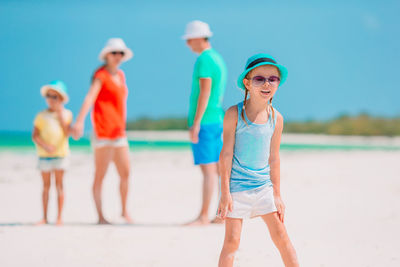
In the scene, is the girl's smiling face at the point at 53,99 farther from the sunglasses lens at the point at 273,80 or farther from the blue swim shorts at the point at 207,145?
the sunglasses lens at the point at 273,80

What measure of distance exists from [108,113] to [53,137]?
2.14 ft

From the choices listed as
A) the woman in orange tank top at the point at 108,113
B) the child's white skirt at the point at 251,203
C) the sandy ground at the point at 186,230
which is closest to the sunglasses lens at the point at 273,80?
the child's white skirt at the point at 251,203

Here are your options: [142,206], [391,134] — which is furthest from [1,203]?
[391,134]

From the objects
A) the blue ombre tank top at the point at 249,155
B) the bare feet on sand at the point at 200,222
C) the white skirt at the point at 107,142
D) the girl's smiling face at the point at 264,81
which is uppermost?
the girl's smiling face at the point at 264,81

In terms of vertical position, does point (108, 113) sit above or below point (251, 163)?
above

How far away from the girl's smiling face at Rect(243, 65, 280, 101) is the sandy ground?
1.41 m

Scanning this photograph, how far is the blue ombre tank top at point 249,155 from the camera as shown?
8.62 feet

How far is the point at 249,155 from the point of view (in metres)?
2.64

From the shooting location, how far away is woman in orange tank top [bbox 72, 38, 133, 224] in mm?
4812

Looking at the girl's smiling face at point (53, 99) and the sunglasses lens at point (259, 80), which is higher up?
the sunglasses lens at point (259, 80)

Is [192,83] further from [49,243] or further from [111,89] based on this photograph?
[49,243]

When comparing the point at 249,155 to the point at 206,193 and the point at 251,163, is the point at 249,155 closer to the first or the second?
the point at 251,163

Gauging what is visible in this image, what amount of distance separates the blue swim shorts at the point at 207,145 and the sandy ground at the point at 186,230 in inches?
28.1

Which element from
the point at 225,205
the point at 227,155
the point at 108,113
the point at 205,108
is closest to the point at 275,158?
the point at 227,155
